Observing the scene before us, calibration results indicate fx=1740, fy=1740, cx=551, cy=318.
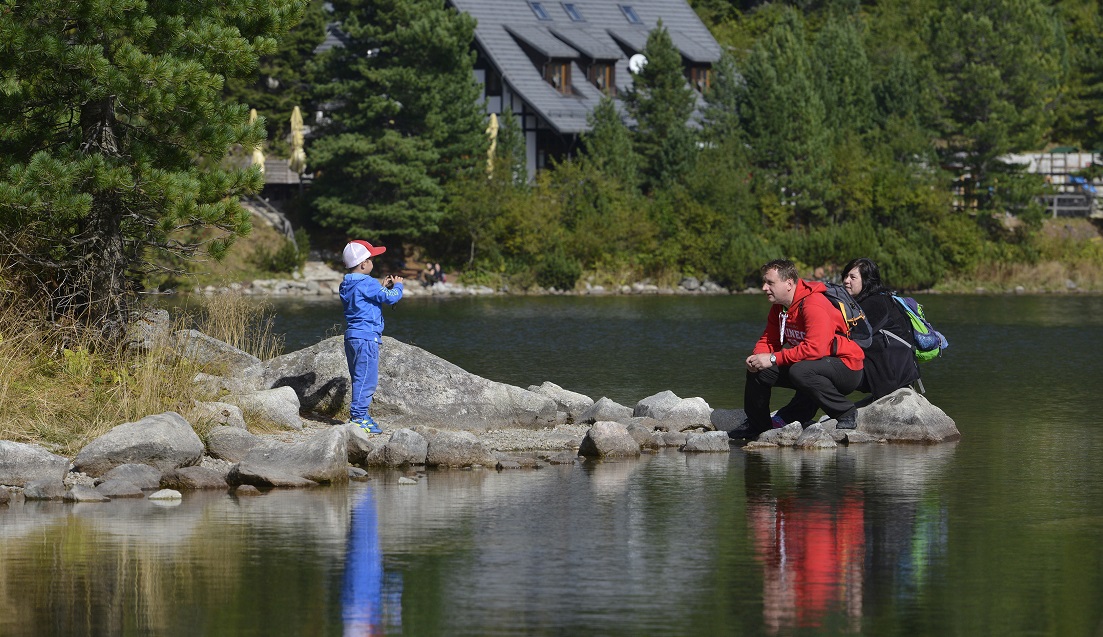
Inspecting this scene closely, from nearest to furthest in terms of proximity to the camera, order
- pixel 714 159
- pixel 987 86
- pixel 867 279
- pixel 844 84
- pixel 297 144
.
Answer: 1. pixel 867 279
2. pixel 297 144
3. pixel 714 159
4. pixel 987 86
5. pixel 844 84

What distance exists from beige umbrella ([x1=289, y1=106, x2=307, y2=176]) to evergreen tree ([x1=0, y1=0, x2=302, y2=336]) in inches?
1735

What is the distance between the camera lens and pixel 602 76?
77.4m

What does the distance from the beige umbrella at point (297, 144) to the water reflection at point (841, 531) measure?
159 ft

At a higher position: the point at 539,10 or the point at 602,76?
the point at 539,10

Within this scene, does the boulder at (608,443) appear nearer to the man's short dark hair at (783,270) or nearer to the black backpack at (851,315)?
the man's short dark hair at (783,270)

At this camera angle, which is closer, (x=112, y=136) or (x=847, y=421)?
(x=847, y=421)

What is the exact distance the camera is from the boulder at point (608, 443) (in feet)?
56.6

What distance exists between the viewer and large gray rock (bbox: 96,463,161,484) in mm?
14859

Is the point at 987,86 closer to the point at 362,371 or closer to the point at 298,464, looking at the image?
the point at 362,371

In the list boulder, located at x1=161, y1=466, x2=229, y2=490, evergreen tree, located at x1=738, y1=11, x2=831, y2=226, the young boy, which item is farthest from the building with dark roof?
boulder, located at x1=161, y1=466, x2=229, y2=490

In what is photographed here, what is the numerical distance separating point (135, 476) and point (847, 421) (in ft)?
24.5

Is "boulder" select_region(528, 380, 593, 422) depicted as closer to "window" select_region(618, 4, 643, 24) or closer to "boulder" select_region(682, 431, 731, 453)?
"boulder" select_region(682, 431, 731, 453)

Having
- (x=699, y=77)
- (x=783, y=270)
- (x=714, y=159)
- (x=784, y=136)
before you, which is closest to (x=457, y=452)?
(x=783, y=270)

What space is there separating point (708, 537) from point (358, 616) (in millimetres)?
3430
